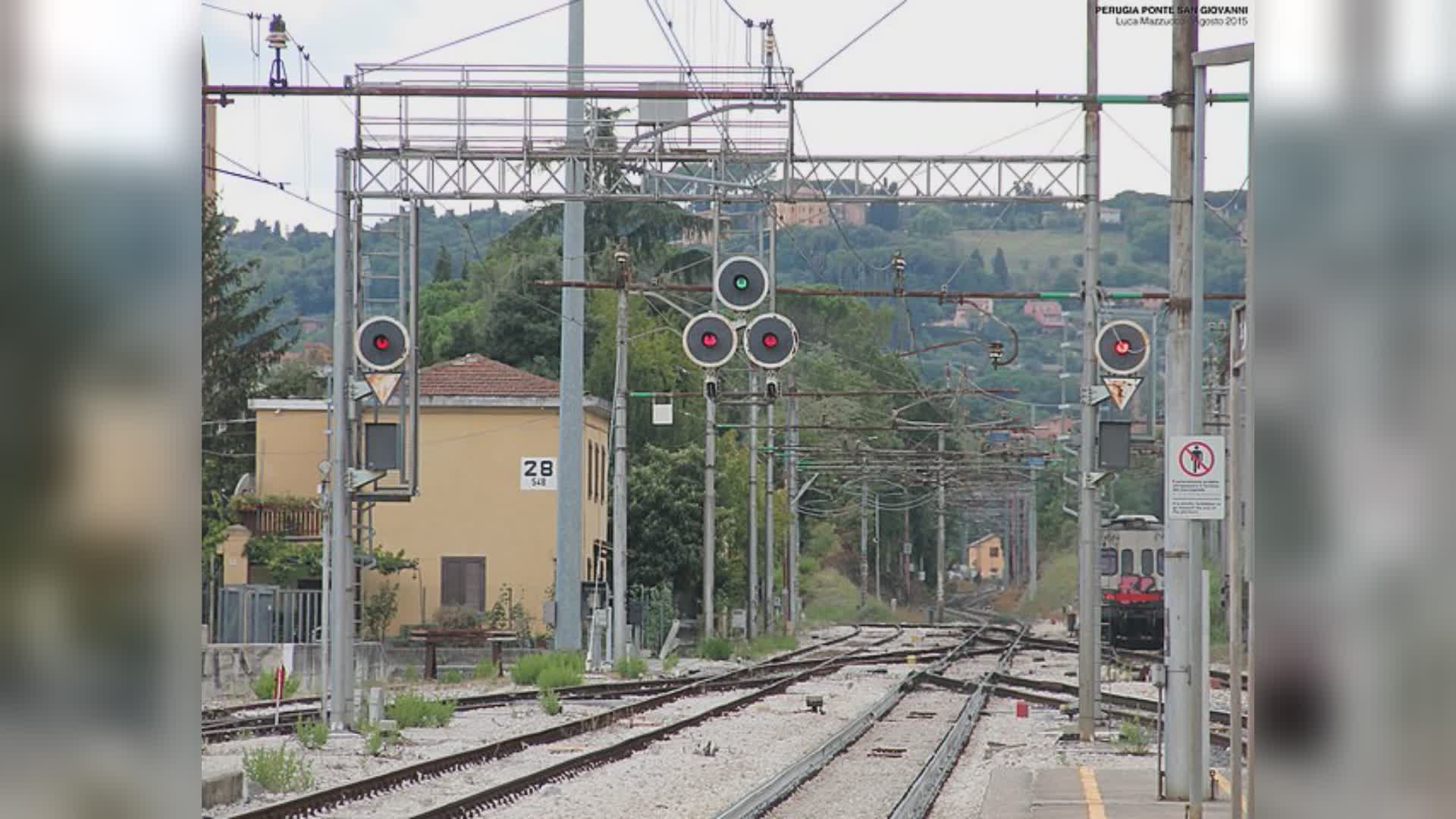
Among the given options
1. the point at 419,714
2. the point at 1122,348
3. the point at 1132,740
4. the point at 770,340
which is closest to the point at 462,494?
the point at 770,340

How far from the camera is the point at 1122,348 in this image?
2336 centimetres

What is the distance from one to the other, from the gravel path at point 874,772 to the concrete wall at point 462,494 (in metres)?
24.1

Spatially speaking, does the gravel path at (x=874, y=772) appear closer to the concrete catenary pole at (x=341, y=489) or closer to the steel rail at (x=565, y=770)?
the steel rail at (x=565, y=770)

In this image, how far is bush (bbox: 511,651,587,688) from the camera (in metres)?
32.2

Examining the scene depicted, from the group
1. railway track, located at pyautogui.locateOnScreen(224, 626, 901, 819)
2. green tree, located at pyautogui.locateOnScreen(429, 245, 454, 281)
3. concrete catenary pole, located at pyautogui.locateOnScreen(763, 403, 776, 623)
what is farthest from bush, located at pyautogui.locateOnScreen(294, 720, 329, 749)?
green tree, located at pyautogui.locateOnScreen(429, 245, 454, 281)

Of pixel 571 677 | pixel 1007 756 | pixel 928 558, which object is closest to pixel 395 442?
pixel 1007 756

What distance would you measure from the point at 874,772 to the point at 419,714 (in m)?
6.84

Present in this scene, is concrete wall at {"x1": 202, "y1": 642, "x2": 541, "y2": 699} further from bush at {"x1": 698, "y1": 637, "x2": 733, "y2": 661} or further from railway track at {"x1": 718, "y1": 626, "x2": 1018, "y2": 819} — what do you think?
bush at {"x1": 698, "y1": 637, "x2": 733, "y2": 661}

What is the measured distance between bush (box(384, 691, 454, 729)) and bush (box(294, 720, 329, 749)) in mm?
2783

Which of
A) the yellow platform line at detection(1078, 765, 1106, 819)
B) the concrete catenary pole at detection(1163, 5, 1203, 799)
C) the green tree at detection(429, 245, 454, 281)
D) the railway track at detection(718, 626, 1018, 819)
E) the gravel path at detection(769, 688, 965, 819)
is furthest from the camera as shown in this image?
the green tree at detection(429, 245, 454, 281)

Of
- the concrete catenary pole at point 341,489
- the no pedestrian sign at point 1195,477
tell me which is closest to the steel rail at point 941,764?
the no pedestrian sign at point 1195,477
